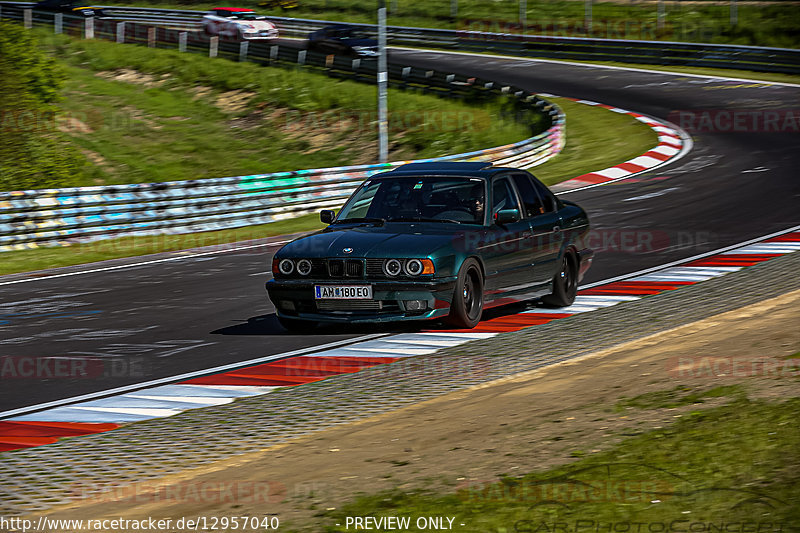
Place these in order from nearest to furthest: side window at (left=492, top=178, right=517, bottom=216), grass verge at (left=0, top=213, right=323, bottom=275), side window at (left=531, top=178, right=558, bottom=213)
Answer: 1. side window at (left=492, top=178, right=517, bottom=216)
2. side window at (left=531, top=178, right=558, bottom=213)
3. grass verge at (left=0, top=213, right=323, bottom=275)

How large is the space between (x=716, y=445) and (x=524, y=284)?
553 cm

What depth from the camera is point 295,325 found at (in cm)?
1080

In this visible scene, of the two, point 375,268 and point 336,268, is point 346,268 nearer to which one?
point 336,268

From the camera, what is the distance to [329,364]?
948cm

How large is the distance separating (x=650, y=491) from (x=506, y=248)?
5953mm

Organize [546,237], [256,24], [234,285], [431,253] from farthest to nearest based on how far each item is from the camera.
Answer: [256,24] < [234,285] < [546,237] < [431,253]

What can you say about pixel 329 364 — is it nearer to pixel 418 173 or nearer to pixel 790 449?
pixel 418 173

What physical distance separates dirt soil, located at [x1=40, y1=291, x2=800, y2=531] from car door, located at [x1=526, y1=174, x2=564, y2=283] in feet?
8.55

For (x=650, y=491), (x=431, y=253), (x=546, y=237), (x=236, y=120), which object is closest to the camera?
(x=650, y=491)

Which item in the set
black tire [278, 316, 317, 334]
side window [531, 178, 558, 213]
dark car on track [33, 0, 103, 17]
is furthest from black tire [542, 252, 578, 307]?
dark car on track [33, 0, 103, 17]

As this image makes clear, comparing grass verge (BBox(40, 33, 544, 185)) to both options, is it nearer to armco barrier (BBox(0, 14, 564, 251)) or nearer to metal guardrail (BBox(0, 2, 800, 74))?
armco barrier (BBox(0, 14, 564, 251))

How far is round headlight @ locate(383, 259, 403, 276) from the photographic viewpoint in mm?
10164

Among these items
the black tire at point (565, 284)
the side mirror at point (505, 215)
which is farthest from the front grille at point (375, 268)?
the black tire at point (565, 284)

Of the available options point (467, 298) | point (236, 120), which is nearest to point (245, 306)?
point (467, 298)
